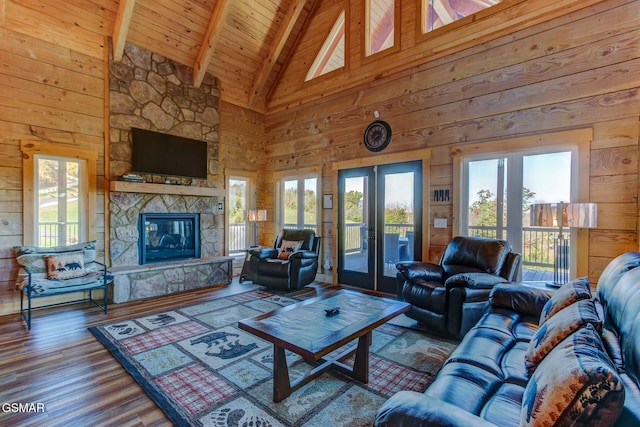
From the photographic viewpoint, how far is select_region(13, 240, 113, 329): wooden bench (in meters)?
3.48

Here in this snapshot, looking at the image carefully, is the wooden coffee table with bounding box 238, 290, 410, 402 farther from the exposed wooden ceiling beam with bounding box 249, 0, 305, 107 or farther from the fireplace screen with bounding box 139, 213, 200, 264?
the exposed wooden ceiling beam with bounding box 249, 0, 305, 107

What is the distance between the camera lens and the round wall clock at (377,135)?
481 centimetres

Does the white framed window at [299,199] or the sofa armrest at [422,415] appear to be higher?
the white framed window at [299,199]

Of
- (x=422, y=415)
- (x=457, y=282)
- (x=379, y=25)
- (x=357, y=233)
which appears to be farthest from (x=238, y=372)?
(x=379, y=25)

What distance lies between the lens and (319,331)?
2156 millimetres

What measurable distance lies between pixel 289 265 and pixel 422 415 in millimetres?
3853

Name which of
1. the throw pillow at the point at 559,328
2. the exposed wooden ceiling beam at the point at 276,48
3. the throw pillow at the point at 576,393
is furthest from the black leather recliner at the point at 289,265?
the throw pillow at the point at 576,393

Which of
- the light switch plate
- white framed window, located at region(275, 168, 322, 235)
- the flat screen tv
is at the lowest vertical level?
the light switch plate

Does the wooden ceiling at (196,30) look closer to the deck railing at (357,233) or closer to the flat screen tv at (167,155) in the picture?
the flat screen tv at (167,155)

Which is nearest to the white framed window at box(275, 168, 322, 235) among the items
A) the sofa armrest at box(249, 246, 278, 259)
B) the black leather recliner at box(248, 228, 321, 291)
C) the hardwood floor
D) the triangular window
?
the black leather recliner at box(248, 228, 321, 291)

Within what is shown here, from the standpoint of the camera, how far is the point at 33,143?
3.98 m

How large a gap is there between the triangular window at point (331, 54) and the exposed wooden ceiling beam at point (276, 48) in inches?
26.2

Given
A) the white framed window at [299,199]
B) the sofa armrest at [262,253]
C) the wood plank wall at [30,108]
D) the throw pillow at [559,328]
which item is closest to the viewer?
the throw pillow at [559,328]
